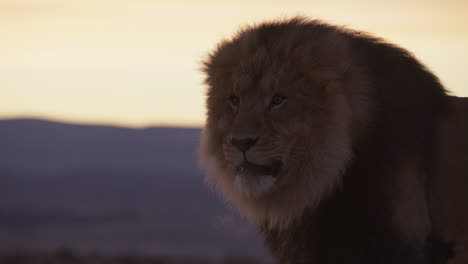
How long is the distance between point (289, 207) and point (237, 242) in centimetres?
5260

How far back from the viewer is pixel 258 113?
5.63 m

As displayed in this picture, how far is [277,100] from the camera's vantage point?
566 centimetres

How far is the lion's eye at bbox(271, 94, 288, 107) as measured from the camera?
5641mm

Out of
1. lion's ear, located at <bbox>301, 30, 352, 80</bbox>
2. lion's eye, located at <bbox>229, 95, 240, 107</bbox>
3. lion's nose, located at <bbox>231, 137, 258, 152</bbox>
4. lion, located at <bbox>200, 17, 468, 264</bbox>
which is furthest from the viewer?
lion's eye, located at <bbox>229, 95, 240, 107</bbox>

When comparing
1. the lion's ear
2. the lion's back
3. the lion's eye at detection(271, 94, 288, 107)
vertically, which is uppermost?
the lion's ear

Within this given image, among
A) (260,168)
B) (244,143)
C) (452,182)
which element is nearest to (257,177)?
(260,168)

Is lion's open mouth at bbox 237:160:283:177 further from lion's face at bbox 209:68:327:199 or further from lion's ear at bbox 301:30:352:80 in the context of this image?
lion's ear at bbox 301:30:352:80

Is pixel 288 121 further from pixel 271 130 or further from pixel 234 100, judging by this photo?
pixel 234 100

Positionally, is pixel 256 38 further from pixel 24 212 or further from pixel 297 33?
pixel 24 212

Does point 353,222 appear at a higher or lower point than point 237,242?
higher

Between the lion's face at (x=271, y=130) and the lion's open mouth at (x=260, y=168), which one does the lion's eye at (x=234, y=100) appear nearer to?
the lion's face at (x=271, y=130)

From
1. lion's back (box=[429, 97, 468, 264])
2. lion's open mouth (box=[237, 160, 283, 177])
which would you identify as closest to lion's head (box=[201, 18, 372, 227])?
lion's open mouth (box=[237, 160, 283, 177])

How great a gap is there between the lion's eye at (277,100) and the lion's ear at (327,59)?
0.22 metres

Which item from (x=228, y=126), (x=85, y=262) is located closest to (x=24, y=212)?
(x=85, y=262)
